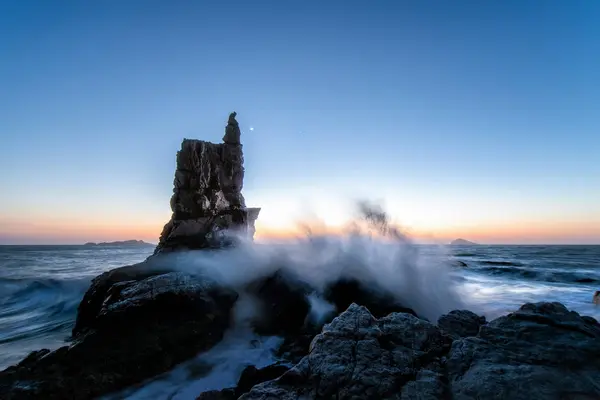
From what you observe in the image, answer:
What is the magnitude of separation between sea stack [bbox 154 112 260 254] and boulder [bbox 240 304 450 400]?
619 inches

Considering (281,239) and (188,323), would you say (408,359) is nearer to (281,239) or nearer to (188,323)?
(188,323)

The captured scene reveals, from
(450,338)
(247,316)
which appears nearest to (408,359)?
(450,338)

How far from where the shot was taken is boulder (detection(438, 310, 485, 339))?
601 cm

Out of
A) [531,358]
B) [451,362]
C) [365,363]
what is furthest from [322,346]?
[531,358]

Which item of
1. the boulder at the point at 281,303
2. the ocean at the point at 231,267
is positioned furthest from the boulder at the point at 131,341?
the boulder at the point at 281,303

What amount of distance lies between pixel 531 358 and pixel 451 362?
1.03m

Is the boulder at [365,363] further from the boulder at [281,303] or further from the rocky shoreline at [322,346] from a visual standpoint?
the boulder at [281,303]

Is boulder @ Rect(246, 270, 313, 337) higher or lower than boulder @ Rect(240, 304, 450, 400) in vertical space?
lower

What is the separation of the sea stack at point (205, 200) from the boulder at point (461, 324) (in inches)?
617

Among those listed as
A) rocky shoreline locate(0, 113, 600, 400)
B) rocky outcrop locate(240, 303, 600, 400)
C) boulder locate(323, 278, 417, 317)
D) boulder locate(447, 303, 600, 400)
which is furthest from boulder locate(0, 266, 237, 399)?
boulder locate(447, 303, 600, 400)

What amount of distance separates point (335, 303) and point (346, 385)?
651cm

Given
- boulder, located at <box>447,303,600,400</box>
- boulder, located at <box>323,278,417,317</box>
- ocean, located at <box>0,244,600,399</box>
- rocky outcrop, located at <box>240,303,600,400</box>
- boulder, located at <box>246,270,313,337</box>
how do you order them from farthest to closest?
boulder, located at <box>323,278,417,317</box>, boulder, located at <box>246,270,313,337</box>, ocean, located at <box>0,244,600,399</box>, rocky outcrop, located at <box>240,303,600,400</box>, boulder, located at <box>447,303,600,400</box>

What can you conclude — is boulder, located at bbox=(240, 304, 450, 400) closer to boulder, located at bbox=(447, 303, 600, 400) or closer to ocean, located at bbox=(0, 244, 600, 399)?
boulder, located at bbox=(447, 303, 600, 400)

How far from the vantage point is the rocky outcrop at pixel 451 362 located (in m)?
3.65
